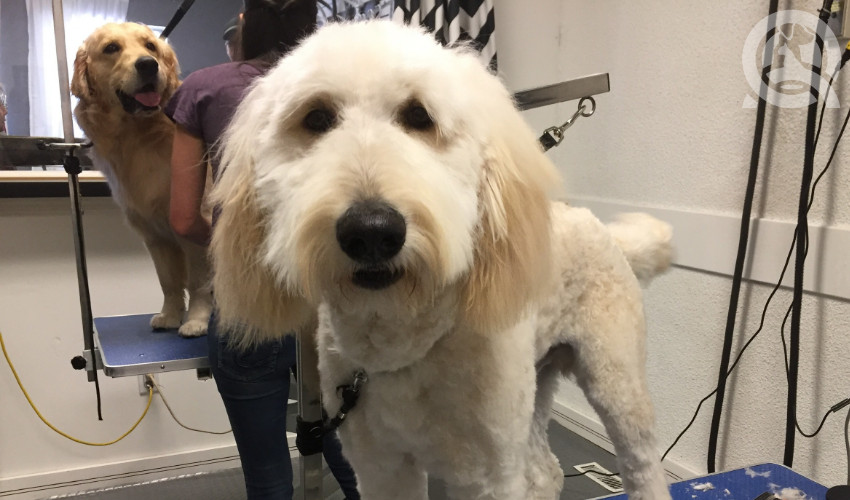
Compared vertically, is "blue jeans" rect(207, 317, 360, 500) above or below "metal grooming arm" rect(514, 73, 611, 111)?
below

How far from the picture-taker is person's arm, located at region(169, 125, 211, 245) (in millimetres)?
1245

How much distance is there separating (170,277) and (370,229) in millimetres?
1317

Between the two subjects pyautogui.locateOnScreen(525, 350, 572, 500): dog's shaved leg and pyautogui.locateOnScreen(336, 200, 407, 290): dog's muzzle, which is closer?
pyautogui.locateOnScreen(336, 200, 407, 290): dog's muzzle

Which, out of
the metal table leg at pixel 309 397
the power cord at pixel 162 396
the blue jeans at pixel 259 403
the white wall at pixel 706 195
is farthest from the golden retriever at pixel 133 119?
the white wall at pixel 706 195

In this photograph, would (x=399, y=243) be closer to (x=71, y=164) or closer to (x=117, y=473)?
(x=71, y=164)

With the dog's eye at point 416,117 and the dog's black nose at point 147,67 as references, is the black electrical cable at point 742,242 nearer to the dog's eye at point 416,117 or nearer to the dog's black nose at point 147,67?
the dog's eye at point 416,117

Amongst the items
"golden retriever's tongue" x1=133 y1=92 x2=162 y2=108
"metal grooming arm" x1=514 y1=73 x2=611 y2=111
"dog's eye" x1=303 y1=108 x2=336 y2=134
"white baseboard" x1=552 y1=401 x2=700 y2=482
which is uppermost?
"golden retriever's tongue" x1=133 y1=92 x2=162 y2=108

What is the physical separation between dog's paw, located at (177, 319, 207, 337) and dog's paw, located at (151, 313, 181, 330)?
0.38 ft

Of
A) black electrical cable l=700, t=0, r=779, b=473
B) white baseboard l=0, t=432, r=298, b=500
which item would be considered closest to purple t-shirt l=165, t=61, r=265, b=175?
black electrical cable l=700, t=0, r=779, b=473

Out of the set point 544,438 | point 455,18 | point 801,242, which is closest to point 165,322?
point 544,438

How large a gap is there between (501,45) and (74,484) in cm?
247

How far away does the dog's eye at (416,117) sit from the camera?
2.51 ft

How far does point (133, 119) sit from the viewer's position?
5.21ft

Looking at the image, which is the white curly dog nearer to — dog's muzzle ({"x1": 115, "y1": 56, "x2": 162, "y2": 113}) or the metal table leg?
the metal table leg
